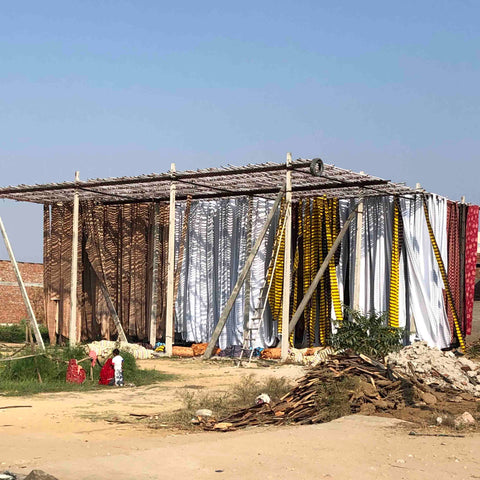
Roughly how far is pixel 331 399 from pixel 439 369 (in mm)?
1879

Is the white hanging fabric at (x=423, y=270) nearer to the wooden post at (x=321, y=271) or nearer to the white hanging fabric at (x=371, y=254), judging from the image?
the white hanging fabric at (x=371, y=254)

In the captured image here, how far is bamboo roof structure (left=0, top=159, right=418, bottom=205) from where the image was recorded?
614 inches

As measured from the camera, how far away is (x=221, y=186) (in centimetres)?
1741

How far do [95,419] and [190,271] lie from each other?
983cm

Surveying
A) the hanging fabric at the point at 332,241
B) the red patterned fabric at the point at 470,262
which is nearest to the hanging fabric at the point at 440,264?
the red patterned fabric at the point at 470,262

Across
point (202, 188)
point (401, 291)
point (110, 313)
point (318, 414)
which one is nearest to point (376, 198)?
point (401, 291)

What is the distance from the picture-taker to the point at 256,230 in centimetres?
1816

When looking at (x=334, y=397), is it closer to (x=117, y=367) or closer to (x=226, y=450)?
(x=226, y=450)

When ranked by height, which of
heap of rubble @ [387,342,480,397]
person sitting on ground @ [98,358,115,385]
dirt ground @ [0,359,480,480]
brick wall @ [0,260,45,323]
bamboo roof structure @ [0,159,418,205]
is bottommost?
dirt ground @ [0,359,480,480]

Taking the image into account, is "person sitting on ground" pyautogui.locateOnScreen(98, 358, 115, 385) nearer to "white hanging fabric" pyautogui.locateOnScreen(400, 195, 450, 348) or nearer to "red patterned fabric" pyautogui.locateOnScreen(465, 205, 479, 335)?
"white hanging fabric" pyautogui.locateOnScreen(400, 195, 450, 348)

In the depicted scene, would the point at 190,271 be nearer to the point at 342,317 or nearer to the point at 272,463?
the point at 342,317

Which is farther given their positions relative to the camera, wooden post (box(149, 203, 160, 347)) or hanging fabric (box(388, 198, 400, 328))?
wooden post (box(149, 203, 160, 347))

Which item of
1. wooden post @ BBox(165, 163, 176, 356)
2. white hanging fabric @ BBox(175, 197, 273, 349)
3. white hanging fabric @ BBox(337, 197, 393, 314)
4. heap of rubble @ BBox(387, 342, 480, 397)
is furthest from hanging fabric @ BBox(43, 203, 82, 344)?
heap of rubble @ BBox(387, 342, 480, 397)

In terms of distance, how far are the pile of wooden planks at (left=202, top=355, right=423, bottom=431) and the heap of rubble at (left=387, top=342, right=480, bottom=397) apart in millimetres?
451
